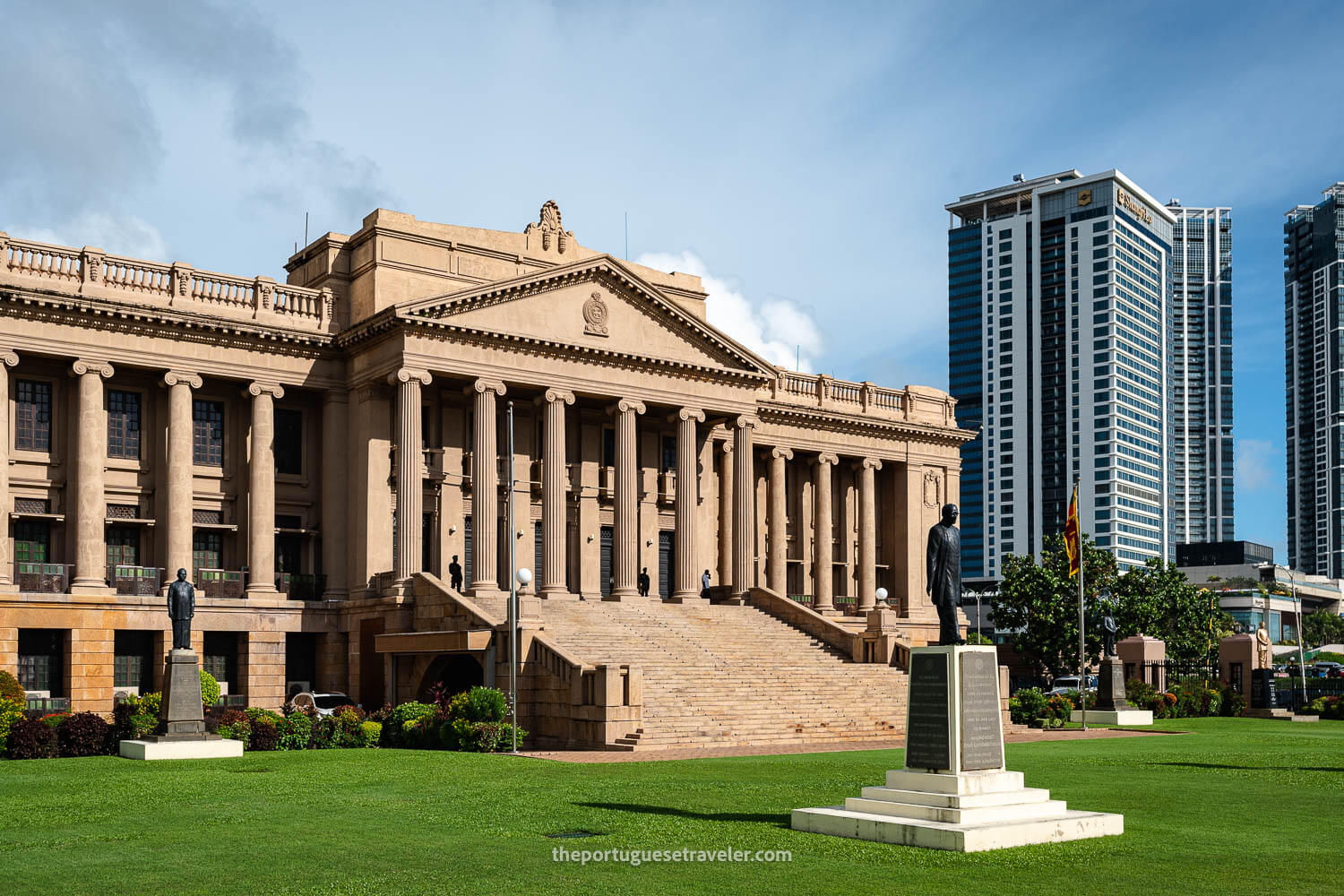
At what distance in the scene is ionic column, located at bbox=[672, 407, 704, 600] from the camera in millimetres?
54375

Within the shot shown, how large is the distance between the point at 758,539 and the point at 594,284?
1763 cm

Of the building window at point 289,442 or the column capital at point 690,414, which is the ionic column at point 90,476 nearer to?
the building window at point 289,442

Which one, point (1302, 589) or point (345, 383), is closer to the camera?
point (345, 383)

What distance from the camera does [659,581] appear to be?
5847cm

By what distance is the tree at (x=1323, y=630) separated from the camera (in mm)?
162000

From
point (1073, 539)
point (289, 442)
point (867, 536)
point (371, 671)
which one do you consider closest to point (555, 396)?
point (289, 442)

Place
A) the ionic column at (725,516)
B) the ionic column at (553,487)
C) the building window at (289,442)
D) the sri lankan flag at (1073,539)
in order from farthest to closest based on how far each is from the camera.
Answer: the ionic column at (725,516), the building window at (289,442), the ionic column at (553,487), the sri lankan flag at (1073,539)

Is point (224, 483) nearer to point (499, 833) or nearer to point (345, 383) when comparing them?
point (345, 383)

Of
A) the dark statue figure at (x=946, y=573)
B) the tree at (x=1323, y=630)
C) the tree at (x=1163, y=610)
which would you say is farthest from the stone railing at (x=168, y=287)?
the tree at (x=1323, y=630)

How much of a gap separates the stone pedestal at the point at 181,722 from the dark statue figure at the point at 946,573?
19205 mm

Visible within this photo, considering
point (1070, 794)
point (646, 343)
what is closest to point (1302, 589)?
point (646, 343)

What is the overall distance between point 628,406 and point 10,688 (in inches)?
947

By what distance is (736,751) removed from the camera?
114 feet

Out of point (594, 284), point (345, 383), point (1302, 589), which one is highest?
point (594, 284)
